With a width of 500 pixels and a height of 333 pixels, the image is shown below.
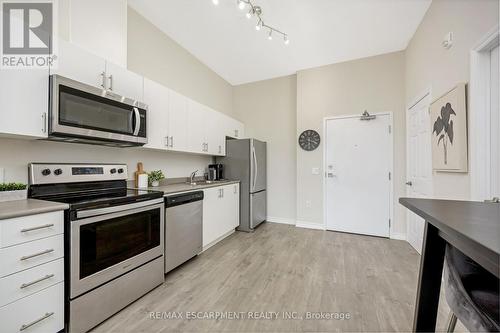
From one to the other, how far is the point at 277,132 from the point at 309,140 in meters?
0.72

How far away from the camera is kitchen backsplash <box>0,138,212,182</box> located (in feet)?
5.09

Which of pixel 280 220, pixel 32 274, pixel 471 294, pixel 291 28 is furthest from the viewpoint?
pixel 280 220

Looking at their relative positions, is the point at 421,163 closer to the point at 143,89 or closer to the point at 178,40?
the point at 143,89

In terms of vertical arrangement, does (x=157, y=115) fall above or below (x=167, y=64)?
below

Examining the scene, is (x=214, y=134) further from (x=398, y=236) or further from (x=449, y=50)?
(x=398, y=236)

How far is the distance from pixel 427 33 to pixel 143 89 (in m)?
3.25

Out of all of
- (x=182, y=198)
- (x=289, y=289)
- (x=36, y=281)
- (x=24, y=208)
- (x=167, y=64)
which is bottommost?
(x=289, y=289)

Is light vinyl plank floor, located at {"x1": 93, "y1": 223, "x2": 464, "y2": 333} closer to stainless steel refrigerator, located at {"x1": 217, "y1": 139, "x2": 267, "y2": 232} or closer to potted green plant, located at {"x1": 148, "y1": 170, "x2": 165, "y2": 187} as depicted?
stainless steel refrigerator, located at {"x1": 217, "y1": 139, "x2": 267, "y2": 232}

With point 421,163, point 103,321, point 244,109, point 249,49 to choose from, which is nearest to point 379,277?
point 421,163

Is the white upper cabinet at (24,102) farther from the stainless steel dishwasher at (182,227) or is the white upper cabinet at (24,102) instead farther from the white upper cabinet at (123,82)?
the stainless steel dishwasher at (182,227)

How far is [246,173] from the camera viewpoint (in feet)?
12.0

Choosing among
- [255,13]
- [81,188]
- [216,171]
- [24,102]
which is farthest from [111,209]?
[255,13]

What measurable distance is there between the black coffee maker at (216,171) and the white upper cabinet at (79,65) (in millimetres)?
2085

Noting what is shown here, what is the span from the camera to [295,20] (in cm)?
263
